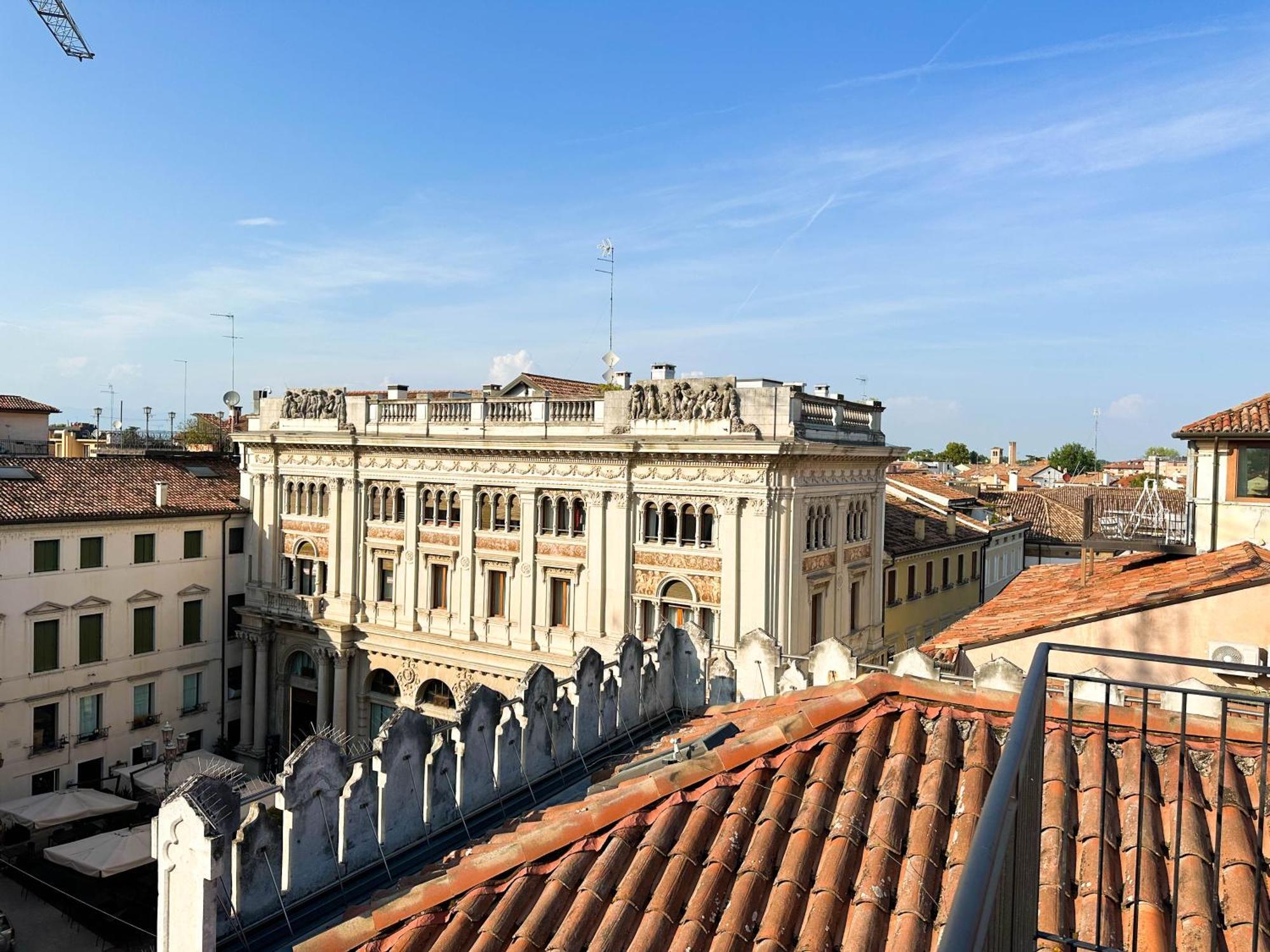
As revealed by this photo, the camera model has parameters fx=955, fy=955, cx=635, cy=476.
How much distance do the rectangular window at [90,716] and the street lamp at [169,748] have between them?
226cm

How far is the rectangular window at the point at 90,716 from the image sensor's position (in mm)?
32781

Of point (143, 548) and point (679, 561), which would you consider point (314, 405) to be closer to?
point (143, 548)

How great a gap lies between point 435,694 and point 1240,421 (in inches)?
988

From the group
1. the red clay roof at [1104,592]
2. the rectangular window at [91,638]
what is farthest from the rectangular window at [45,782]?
the red clay roof at [1104,592]

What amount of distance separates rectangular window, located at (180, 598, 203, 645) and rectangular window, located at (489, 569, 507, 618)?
13.3 metres

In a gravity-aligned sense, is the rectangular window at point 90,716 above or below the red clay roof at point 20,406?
below

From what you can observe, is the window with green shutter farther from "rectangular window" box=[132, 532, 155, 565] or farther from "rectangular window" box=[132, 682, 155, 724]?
"rectangular window" box=[132, 532, 155, 565]

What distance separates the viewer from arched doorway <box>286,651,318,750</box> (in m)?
36.5

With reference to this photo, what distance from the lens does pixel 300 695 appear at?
121 feet

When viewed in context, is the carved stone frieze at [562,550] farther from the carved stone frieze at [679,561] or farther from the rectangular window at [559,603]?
the carved stone frieze at [679,561]

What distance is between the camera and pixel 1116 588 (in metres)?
17.4

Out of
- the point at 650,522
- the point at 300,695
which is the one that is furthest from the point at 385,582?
the point at 650,522

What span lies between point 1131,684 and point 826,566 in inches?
965

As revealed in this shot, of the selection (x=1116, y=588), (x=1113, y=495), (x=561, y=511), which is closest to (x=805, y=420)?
(x=561, y=511)
